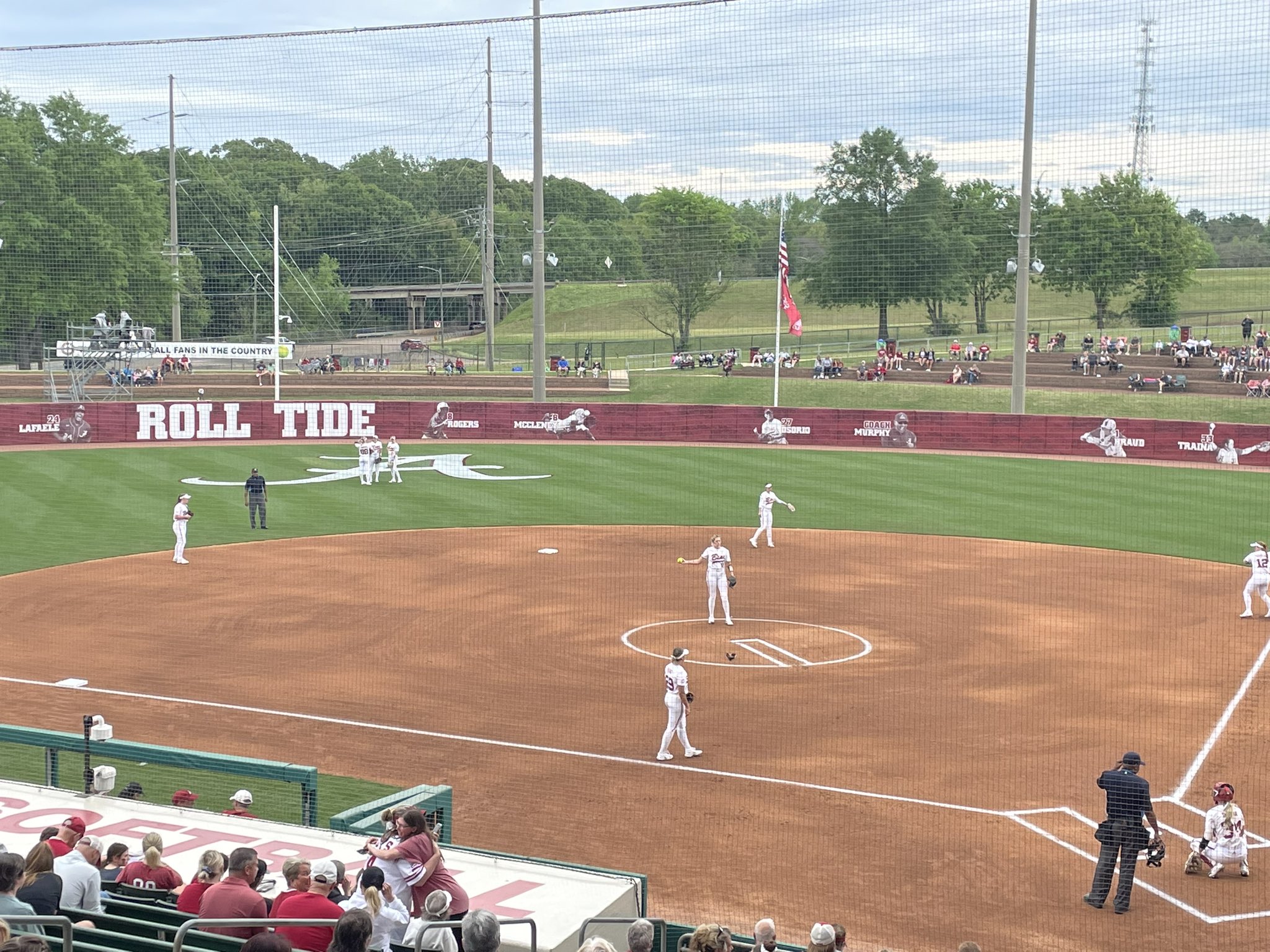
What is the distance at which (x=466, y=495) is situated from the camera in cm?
3756

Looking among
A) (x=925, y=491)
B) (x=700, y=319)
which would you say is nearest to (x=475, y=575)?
(x=925, y=491)

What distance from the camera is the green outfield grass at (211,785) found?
14273 millimetres

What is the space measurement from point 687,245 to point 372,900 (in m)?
39.4

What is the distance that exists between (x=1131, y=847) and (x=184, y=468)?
3573 centimetres

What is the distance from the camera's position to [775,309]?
187 feet

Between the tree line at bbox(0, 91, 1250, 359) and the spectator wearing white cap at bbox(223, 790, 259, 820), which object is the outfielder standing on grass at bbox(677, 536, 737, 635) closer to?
the spectator wearing white cap at bbox(223, 790, 259, 820)

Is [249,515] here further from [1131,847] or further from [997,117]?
[1131,847]

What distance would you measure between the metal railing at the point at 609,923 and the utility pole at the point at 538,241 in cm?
2580

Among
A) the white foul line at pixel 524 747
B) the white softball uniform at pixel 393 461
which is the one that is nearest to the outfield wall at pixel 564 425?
the white softball uniform at pixel 393 461

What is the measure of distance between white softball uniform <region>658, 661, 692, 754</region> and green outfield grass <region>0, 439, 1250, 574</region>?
48.7 ft

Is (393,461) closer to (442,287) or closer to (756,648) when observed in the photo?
→ (442,287)

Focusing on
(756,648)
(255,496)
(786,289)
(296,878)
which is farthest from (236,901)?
(786,289)

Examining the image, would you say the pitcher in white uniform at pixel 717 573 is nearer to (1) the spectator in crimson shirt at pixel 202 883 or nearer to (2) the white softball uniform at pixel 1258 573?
(2) the white softball uniform at pixel 1258 573

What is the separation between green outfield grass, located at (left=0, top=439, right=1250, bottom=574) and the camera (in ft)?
105
